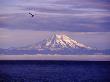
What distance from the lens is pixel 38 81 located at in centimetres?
2448

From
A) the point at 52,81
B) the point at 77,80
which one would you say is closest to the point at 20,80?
the point at 52,81

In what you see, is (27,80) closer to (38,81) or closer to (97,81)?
(38,81)

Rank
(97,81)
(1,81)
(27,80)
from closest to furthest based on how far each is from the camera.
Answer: (1,81), (97,81), (27,80)

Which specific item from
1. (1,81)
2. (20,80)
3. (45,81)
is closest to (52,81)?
(45,81)

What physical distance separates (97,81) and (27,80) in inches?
201

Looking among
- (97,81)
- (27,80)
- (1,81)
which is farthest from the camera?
(27,80)

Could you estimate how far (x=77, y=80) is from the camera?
81.7 ft

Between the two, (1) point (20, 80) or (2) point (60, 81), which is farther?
(1) point (20, 80)

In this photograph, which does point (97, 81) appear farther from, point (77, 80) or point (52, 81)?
point (52, 81)

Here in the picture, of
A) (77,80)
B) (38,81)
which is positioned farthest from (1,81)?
(77,80)

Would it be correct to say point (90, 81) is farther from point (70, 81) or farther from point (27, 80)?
point (27, 80)

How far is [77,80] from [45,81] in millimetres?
2264

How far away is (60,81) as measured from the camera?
24.2 metres

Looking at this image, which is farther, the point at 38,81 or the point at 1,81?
the point at 38,81
